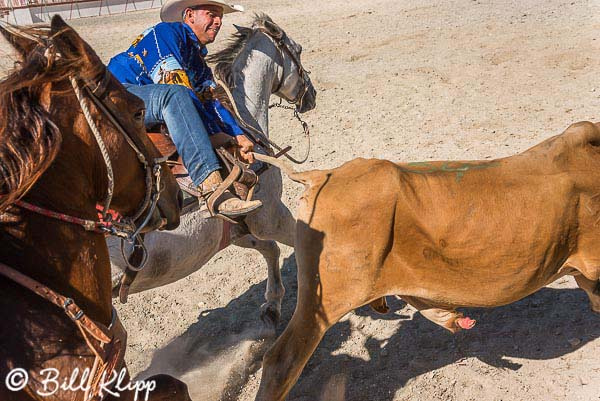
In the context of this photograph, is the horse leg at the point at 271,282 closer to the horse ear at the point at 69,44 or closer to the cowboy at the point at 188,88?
the cowboy at the point at 188,88

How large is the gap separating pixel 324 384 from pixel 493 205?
6.10ft

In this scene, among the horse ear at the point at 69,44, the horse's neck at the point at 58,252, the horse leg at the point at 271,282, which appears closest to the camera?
the horse's neck at the point at 58,252

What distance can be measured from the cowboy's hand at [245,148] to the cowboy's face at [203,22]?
0.87 metres

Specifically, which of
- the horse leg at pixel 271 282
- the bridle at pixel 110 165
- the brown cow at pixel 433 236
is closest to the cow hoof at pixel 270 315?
the horse leg at pixel 271 282

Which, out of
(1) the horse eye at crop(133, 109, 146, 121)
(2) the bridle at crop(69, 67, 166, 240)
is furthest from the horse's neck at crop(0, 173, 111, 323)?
(1) the horse eye at crop(133, 109, 146, 121)

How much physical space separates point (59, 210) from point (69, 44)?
0.69 meters

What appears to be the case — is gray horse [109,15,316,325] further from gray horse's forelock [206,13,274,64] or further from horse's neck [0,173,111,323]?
horse's neck [0,173,111,323]

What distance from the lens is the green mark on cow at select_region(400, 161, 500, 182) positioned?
3828mm

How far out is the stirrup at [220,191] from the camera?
4.36 metres

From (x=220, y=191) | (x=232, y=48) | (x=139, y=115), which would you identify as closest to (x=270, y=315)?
(x=220, y=191)

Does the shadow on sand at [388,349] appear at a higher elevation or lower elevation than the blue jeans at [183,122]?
lower

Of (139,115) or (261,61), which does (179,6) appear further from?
(139,115)

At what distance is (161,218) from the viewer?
345 centimetres

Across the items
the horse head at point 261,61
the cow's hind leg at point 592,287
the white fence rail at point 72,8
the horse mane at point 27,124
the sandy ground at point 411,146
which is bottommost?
the white fence rail at point 72,8
